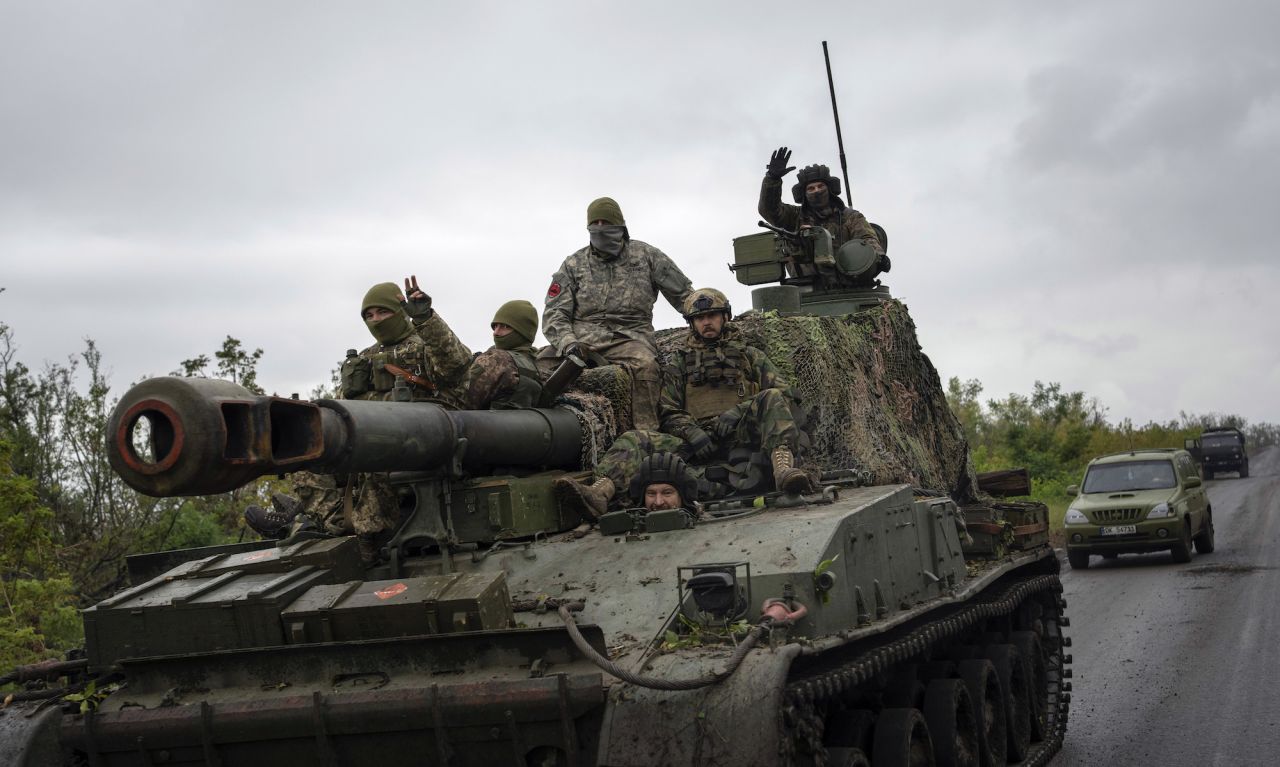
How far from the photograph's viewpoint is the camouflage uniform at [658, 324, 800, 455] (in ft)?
28.6

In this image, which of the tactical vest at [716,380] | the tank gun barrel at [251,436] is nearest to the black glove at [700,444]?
the tactical vest at [716,380]

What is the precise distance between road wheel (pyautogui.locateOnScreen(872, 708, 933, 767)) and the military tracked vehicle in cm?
2

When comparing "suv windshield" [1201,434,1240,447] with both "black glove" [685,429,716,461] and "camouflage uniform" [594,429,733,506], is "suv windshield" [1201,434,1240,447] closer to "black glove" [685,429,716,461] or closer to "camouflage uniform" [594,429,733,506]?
"black glove" [685,429,716,461]

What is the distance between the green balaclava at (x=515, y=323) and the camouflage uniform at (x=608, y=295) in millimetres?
981

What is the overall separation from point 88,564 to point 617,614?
1187cm

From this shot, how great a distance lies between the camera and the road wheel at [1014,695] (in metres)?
9.17

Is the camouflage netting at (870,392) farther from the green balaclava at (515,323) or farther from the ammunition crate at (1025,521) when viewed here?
the green balaclava at (515,323)

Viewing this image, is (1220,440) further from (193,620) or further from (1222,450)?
(193,620)

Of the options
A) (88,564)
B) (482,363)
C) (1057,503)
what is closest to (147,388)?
(482,363)

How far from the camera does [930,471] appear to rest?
11148 millimetres

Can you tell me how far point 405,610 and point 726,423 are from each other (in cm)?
312

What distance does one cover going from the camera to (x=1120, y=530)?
20266mm

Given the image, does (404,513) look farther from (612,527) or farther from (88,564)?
(88,564)

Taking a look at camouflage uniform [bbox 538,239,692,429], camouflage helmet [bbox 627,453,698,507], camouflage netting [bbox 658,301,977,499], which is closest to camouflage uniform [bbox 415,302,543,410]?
camouflage helmet [bbox 627,453,698,507]
